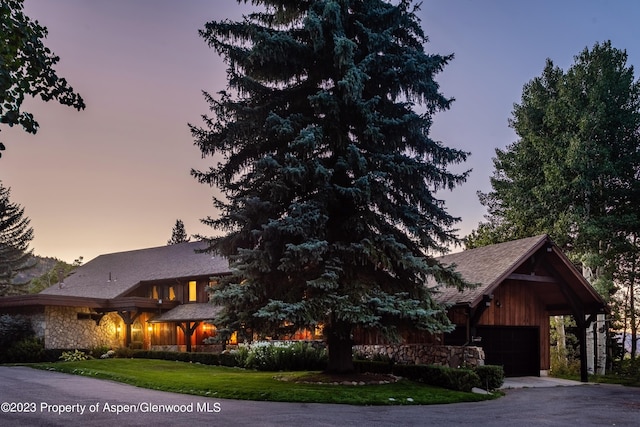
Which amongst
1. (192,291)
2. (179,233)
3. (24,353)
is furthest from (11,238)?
(24,353)

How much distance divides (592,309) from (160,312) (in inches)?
938

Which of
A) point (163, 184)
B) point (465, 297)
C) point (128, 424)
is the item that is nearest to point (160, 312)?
point (163, 184)

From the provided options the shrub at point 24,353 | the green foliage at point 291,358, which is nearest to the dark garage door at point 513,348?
the green foliage at point 291,358

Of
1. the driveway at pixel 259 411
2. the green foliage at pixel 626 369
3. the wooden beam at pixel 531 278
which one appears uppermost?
the wooden beam at pixel 531 278

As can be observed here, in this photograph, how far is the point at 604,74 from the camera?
2670 cm

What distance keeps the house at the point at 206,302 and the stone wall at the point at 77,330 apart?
2.1 inches

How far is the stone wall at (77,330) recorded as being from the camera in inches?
1157

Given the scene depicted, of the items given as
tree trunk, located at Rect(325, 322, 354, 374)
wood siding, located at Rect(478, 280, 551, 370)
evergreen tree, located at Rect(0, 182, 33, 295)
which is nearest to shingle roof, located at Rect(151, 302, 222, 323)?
tree trunk, located at Rect(325, 322, 354, 374)

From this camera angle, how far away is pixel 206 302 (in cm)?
3353

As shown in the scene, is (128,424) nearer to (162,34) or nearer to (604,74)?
(162,34)

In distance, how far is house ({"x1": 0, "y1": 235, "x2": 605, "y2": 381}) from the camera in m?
19.8

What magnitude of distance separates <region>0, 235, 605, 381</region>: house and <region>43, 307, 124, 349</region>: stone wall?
5 cm

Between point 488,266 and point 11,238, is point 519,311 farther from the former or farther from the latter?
point 11,238

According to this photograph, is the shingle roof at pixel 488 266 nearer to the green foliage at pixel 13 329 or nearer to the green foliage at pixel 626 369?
the green foliage at pixel 626 369
